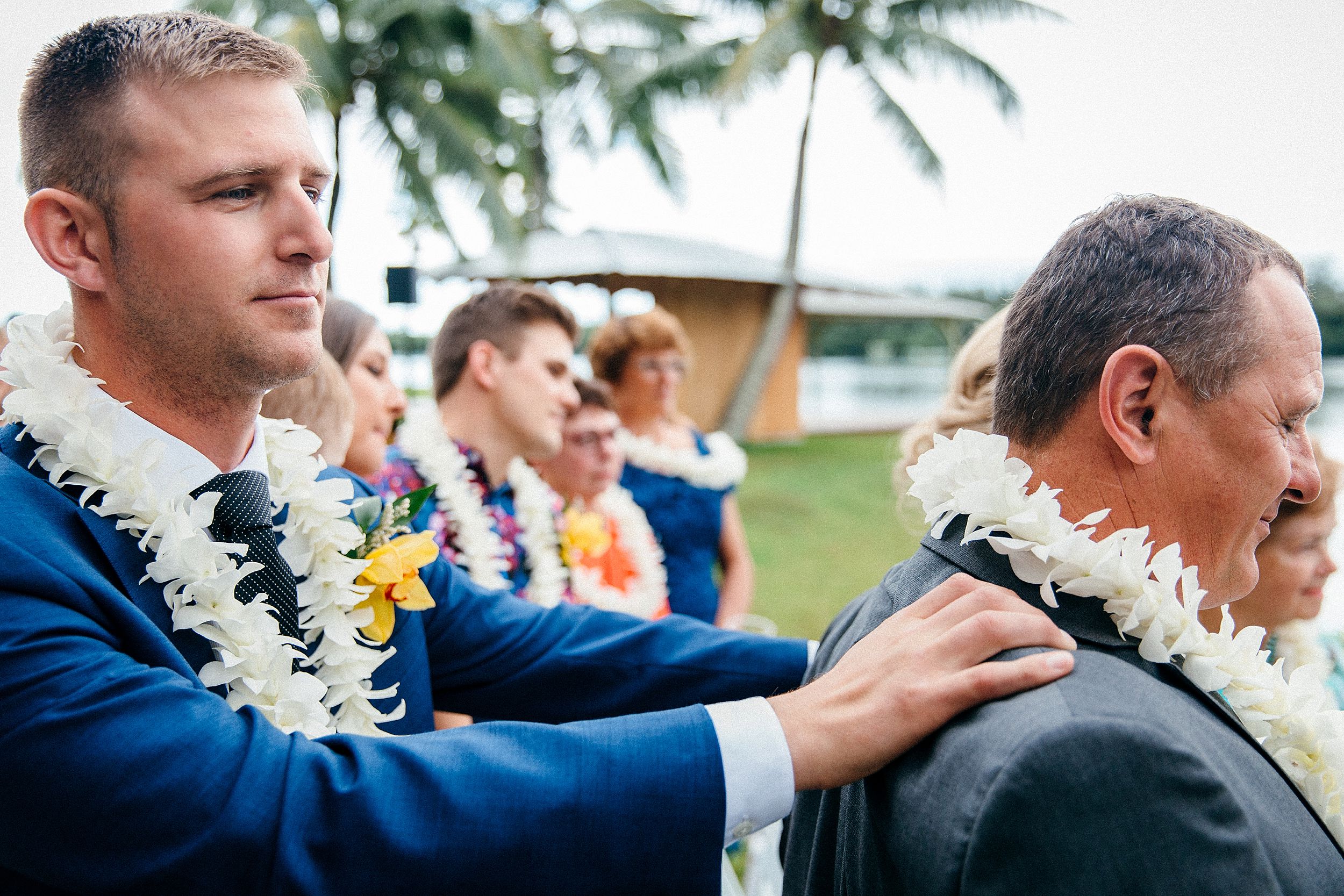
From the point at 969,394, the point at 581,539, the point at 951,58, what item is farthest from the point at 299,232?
the point at 951,58

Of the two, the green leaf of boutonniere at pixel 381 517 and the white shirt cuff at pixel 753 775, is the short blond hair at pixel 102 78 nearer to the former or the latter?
the green leaf of boutonniere at pixel 381 517

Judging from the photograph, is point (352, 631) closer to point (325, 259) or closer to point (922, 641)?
point (325, 259)

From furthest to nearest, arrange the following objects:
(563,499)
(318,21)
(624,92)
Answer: (624,92), (318,21), (563,499)

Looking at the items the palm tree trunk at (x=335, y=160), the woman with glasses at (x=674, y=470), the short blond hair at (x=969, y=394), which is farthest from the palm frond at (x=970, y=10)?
the short blond hair at (x=969, y=394)

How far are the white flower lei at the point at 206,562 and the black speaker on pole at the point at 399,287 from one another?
10.3ft

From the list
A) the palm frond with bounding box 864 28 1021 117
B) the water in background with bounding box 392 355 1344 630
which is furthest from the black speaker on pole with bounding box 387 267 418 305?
the palm frond with bounding box 864 28 1021 117

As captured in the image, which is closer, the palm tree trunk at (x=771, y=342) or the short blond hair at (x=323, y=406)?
the short blond hair at (x=323, y=406)

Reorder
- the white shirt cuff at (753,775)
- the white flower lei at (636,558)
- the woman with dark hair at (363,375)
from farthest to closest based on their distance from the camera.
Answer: the white flower lei at (636,558), the woman with dark hair at (363,375), the white shirt cuff at (753,775)

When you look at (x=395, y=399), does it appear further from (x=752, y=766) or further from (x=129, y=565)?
(x=752, y=766)

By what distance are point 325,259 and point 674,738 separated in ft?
3.66

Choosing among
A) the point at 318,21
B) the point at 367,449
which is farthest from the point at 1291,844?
the point at 318,21

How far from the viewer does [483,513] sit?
3.74 m

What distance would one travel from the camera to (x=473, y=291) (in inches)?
173

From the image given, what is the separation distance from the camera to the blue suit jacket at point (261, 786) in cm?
124
